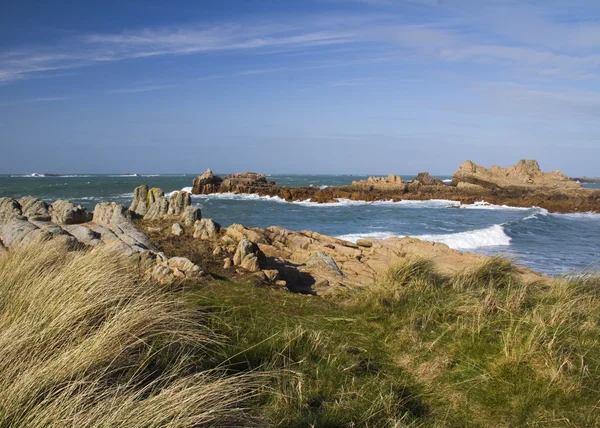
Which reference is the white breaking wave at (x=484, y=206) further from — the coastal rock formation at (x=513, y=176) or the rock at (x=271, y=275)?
the rock at (x=271, y=275)

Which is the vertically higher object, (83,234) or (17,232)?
(17,232)

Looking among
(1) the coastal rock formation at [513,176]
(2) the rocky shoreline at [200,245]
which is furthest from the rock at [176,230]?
(1) the coastal rock formation at [513,176]

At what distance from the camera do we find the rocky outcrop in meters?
11.3

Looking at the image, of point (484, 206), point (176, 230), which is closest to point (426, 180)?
point (484, 206)

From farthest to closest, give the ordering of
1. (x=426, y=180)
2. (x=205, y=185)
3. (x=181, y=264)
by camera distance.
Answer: (x=426, y=180) < (x=205, y=185) < (x=181, y=264)

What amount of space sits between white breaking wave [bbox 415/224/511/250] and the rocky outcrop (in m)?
12.8

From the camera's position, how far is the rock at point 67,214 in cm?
1021

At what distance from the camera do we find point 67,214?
10.3 metres

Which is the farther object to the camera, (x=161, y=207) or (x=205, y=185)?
(x=205, y=185)

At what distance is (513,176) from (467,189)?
54.0 ft

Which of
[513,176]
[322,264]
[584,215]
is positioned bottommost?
[584,215]

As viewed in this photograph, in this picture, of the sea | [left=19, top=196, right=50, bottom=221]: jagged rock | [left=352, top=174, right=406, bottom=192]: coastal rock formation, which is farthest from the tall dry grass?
[left=352, top=174, right=406, bottom=192]: coastal rock formation

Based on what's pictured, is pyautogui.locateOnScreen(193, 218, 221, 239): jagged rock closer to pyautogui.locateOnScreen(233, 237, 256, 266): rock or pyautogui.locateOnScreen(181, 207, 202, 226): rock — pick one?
pyautogui.locateOnScreen(181, 207, 202, 226): rock

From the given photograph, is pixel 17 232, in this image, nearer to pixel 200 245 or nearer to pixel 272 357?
pixel 200 245
